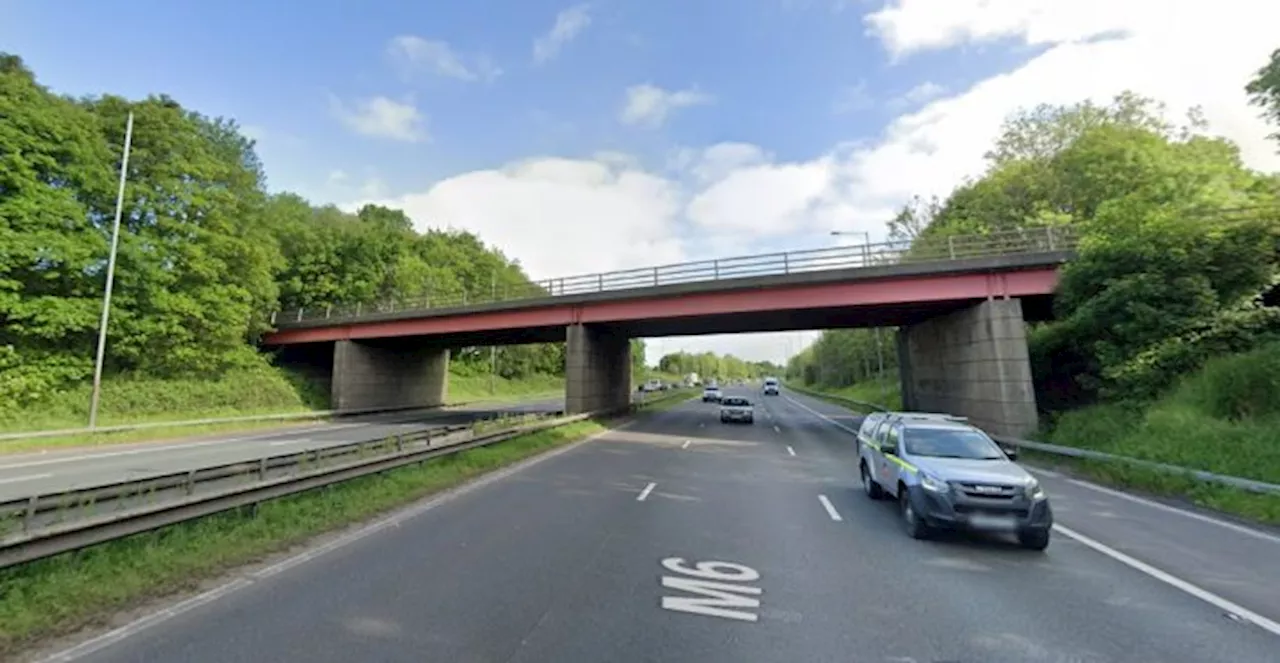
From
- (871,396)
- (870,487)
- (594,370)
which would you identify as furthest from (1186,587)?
(871,396)

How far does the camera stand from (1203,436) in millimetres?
12719

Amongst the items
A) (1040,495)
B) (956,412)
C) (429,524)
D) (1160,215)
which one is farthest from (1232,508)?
(956,412)

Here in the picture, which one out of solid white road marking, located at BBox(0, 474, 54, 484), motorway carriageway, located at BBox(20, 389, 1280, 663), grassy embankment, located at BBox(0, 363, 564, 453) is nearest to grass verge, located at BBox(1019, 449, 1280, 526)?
motorway carriageway, located at BBox(20, 389, 1280, 663)

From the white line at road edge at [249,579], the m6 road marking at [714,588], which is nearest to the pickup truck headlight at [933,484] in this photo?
the m6 road marking at [714,588]

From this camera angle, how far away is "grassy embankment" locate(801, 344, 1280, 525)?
1067 centimetres

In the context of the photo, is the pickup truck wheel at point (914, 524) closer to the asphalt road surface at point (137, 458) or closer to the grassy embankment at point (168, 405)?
the asphalt road surface at point (137, 458)

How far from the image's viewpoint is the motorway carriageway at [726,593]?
14.6ft

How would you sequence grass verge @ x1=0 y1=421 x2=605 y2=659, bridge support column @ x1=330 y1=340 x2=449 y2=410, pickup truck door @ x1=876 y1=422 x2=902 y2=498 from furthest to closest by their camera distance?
bridge support column @ x1=330 y1=340 x2=449 y2=410
pickup truck door @ x1=876 y1=422 x2=902 y2=498
grass verge @ x1=0 y1=421 x2=605 y2=659

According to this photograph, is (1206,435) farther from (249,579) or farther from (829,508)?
(249,579)

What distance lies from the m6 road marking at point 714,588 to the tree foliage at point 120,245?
28313 mm

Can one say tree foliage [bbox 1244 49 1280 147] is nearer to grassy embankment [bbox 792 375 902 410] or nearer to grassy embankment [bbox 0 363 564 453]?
A: grassy embankment [bbox 792 375 902 410]

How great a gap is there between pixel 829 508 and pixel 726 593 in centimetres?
504

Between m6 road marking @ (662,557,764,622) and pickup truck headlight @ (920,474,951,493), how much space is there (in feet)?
9.46

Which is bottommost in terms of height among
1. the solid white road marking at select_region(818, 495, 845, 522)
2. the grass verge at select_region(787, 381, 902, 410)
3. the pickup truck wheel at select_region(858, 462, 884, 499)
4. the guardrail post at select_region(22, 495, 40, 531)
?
the solid white road marking at select_region(818, 495, 845, 522)
